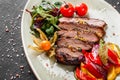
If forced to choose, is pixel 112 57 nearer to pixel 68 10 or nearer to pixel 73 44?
pixel 73 44

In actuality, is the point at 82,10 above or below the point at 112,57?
above

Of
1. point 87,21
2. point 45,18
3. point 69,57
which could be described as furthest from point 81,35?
point 45,18

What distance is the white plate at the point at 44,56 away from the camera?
8.99 feet

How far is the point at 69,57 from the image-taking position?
111 inches

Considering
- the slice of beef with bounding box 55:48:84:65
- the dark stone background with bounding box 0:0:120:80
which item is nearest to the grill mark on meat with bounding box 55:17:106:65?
the slice of beef with bounding box 55:48:84:65

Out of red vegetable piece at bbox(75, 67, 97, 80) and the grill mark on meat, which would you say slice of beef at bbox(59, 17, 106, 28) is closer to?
the grill mark on meat

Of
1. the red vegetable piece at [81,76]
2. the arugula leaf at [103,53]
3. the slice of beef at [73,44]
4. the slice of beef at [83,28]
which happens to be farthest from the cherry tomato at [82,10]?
the red vegetable piece at [81,76]

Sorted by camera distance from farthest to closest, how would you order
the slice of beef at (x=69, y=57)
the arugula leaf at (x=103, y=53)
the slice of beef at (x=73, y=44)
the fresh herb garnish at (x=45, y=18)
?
1. the fresh herb garnish at (x=45, y=18)
2. the slice of beef at (x=73, y=44)
3. the slice of beef at (x=69, y=57)
4. the arugula leaf at (x=103, y=53)

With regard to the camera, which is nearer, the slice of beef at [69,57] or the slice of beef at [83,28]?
the slice of beef at [69,57]

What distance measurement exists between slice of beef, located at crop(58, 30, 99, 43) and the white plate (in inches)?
5.5

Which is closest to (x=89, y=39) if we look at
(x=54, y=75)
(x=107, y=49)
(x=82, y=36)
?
(x=82, y=36)

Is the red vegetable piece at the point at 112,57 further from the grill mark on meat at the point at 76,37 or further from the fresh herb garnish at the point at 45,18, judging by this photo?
the fresh herb garnish at the point at 45,18

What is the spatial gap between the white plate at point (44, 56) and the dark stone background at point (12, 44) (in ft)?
0.79

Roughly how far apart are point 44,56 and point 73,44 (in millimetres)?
286
